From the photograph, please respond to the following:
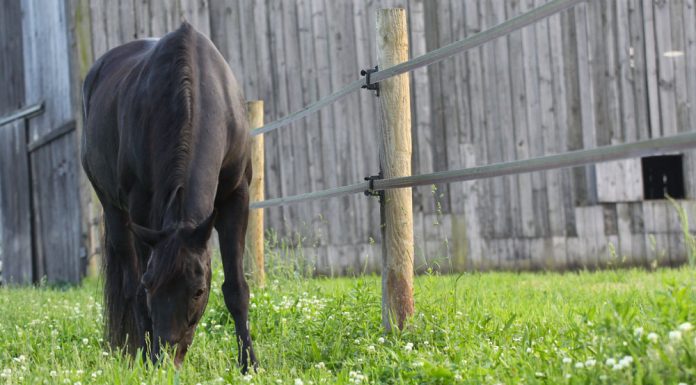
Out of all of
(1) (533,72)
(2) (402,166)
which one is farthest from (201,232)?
(1) (533,72)

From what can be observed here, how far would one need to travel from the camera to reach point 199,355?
5.16 m

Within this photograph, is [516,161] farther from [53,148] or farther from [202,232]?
[53,148]

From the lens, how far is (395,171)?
5.24 m

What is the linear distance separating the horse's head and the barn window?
859 centimetres

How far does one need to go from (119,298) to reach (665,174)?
788 cm

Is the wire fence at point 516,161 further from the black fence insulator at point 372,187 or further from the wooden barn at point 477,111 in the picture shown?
the wooden barn at point 477,111

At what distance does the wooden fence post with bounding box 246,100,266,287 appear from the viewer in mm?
7793

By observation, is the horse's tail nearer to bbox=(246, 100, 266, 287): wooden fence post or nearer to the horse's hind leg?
the horse's hind leg

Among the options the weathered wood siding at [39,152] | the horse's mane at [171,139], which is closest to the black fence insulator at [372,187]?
the horse's mane at [171,139]

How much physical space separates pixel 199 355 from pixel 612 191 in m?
7.05

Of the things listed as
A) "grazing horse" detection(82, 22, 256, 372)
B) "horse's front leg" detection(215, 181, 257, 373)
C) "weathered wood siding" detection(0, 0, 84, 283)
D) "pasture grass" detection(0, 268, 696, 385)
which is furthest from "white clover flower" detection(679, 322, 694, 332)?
"weathered wood siding" detection(0, 0, 84, 283)

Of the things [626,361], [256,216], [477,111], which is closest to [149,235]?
[626,361]

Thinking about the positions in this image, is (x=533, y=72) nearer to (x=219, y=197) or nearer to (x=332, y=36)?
(x=332, y=36)

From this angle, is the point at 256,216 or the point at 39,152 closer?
the point at 256,216
